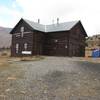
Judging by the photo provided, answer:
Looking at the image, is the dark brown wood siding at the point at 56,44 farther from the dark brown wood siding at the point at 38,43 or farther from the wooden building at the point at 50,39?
the dark brown wood siding at the point at 38,43

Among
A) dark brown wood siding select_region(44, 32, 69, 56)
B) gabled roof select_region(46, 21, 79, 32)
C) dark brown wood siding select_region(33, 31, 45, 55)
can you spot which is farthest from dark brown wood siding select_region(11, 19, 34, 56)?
gabled roof select_region(46, 21, 79, 32)

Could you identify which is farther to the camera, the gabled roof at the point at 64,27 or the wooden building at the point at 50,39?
the gabled roof at the point at 64,27

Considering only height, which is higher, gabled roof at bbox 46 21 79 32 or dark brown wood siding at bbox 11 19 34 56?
gabled roof at bbox 46 21 79 32

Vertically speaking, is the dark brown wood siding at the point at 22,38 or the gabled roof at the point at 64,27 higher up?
the gabled roof at the point at 64,27

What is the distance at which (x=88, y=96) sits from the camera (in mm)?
7820

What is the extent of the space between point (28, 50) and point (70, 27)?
9791mm

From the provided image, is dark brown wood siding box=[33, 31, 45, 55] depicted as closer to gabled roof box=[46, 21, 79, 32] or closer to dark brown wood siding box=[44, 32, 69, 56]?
dark brown wood siding box=[44, 32, 69, 56]

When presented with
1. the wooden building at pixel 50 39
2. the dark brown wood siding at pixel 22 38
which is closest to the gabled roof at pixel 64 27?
the wooden building at pixel 50 39

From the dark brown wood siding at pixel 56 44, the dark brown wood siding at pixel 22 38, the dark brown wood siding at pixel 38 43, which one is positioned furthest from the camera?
the dark brown wood siding at pixel 22 38

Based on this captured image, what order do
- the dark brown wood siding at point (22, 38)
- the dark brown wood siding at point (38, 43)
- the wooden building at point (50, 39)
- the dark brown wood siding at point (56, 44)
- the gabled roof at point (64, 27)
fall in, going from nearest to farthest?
the dark brown wood siding at point (56, 44) → the wooden building at point (50, 39) → the gabled roof at point (64, 27) → the dark brown wood siding at point (38, 43) → the dark brown wood siding at point (22, 38)

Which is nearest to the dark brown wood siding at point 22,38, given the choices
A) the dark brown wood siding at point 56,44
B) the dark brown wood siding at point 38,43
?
the dark brown wood siding at point 38,43

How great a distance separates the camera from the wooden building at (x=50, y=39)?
3625 centimetres

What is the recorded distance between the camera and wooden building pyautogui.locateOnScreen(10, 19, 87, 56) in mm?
36250

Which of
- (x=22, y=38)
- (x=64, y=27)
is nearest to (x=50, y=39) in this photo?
(x=64, y=27)
